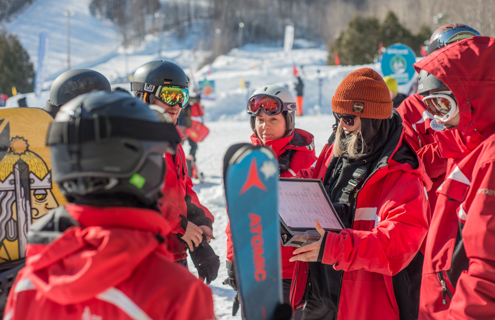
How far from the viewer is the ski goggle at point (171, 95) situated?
3.19 metres

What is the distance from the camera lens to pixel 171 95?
10.6 ft

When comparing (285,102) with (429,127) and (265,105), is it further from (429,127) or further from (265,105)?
(429,127)

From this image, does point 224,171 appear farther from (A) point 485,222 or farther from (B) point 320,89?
(B) point 320,89

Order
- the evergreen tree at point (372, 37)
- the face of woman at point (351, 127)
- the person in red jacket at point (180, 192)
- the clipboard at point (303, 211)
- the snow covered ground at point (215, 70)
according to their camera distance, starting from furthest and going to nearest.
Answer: the evergreen tree at point (372, 37)
the snow covered ground at point (215, 70)
the person in red jacket at point (180, 192)
the face of woman at point (351, 127)
the clipboard at point (303, 211)

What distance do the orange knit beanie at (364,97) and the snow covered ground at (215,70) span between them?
8.01 ft

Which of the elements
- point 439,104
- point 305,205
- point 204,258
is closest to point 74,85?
point 204,258

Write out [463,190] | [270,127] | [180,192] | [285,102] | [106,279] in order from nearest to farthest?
1. [106,279]
2. [463,190]
3. [180,192]
4. [270,127]
5. [285,102]

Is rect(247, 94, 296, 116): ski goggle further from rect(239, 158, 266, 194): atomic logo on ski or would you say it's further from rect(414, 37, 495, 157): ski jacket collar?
rect(239, 158, 266, 194): atomic logo on ski

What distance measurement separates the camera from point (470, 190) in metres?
1.72

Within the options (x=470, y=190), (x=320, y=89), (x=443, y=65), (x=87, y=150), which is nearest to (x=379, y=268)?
(x=470, y=190)

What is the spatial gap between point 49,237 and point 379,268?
59.3 inches

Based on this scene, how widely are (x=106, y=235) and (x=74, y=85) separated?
2.29 metres

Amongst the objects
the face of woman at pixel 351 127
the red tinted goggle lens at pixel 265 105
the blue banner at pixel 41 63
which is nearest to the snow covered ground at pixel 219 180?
the red tinted goggle lens at pixel 265 105

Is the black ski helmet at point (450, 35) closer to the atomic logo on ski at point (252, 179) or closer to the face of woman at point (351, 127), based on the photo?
the face of woman at point (351, 127)
